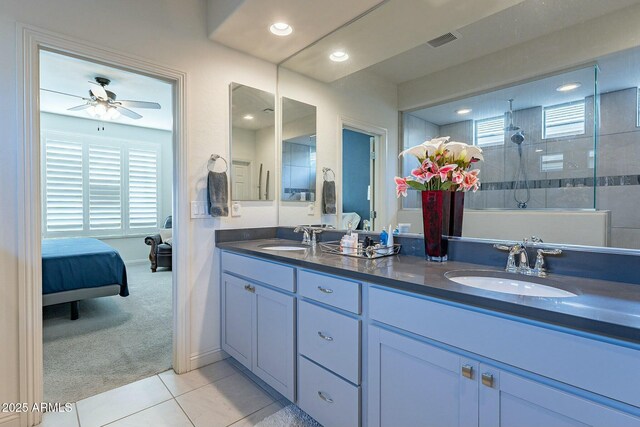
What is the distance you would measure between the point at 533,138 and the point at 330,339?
1315 mm

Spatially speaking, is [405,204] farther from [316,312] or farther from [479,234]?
[316,312]

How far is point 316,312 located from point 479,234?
88 centimetres

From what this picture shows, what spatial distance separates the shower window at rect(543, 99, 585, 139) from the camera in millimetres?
1330

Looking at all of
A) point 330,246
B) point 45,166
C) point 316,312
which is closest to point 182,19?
point 330,246

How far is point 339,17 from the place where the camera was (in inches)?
78.1

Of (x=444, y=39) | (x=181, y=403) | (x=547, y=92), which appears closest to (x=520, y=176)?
(x=547, y=92)

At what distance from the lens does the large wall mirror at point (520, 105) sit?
1246 mm

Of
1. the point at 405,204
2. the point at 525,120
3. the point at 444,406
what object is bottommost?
the point at 444,406

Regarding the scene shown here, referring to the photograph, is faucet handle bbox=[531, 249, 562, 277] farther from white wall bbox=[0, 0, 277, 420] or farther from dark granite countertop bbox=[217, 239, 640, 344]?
white wall bbox=[0, 0, 277, 420]

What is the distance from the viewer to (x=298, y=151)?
8.61 ft

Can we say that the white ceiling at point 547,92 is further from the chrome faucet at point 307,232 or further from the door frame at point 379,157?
the chrome faucet at point 307,232

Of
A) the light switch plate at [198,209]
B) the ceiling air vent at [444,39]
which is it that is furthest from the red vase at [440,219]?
the light switch plate at [198,209]

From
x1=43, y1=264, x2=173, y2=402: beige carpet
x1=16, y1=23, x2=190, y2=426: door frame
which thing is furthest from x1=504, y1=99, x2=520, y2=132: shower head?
x1=43, y1=264, x2=173, y2=402: beige carpet

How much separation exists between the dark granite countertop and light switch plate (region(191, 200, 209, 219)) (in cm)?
94
